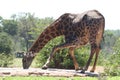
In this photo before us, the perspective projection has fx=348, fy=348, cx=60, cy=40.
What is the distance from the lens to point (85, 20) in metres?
12.1

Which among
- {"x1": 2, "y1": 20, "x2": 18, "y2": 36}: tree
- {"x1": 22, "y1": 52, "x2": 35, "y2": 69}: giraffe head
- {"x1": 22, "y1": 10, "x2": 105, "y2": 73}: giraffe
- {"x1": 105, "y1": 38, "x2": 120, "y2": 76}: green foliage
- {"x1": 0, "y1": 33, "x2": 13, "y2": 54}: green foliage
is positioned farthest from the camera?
{"x1": 2, "y1": 20, "x2": 18, "y2": 36}: tree

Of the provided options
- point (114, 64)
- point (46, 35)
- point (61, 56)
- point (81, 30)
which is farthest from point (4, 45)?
point (81, 30)

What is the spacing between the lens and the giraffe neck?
1318cm

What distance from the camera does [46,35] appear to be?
44.0ft

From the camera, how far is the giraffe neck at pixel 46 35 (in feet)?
43.2

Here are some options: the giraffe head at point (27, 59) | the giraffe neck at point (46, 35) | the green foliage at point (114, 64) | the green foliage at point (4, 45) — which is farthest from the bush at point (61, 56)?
the green foliage at point (4, 45)

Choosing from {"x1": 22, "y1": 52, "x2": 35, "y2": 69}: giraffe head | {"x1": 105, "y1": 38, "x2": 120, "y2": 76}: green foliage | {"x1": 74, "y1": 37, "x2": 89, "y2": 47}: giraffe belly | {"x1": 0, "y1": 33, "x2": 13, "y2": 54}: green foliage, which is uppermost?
{"x1": 74, "y1": 37, "x2": 89, "y2": 47}: giraffe belly

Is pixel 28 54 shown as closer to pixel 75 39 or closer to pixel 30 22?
pixel 75 39

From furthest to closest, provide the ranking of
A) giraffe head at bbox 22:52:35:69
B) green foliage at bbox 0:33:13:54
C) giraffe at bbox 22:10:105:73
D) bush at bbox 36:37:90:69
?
green foliage at bbox 0:33:13:54, bush at bbox 36:37:90:69, giraffe head at bbox 22:52:35:69, giraffe at bbox 22:10:105:73

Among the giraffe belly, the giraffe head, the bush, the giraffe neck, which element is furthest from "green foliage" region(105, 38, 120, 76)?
the giraffe head

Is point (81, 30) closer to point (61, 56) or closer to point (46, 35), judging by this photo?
point (46, 35)

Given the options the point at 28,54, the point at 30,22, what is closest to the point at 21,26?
the point at 30,22

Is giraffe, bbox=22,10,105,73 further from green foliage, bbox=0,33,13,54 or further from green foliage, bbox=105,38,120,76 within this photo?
green foliage, bbox=0,33,13,54

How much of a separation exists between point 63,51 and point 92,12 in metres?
4.99
